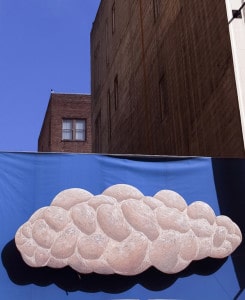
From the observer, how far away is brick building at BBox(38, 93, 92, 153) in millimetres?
40625

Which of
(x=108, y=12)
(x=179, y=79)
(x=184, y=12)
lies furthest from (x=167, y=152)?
(x=108, y=12)

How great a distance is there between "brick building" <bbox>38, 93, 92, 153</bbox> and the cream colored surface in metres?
30.9

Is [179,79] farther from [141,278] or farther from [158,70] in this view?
[141,278]

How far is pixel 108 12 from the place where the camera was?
25.1 meters

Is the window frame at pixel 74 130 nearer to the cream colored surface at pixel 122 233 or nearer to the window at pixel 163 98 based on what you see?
the window at pixel 163 98

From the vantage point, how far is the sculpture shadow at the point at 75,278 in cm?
894

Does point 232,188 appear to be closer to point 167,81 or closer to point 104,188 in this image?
point 104,188

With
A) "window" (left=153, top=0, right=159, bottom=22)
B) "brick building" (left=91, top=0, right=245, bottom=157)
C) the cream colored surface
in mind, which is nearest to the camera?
the cream colored surface

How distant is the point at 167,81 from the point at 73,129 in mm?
26220

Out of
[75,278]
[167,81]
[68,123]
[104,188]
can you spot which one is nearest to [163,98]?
[167,81]

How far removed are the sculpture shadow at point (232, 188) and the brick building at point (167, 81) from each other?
483mm

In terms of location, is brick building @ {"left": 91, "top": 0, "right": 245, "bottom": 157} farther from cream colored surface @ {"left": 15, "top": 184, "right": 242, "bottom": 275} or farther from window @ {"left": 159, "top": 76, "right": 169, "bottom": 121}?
cream colored surface @ {"left": 15, "top": 184, "right": 242, "bottom": 275}

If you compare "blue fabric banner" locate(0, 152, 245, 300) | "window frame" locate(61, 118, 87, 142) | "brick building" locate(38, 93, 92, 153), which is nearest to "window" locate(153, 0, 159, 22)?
"blue fabric banner" locate(0, 152, 245, 300)

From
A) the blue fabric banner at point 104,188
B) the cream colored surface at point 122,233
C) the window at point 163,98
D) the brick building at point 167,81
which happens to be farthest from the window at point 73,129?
the cream colored surface at point 122,233
